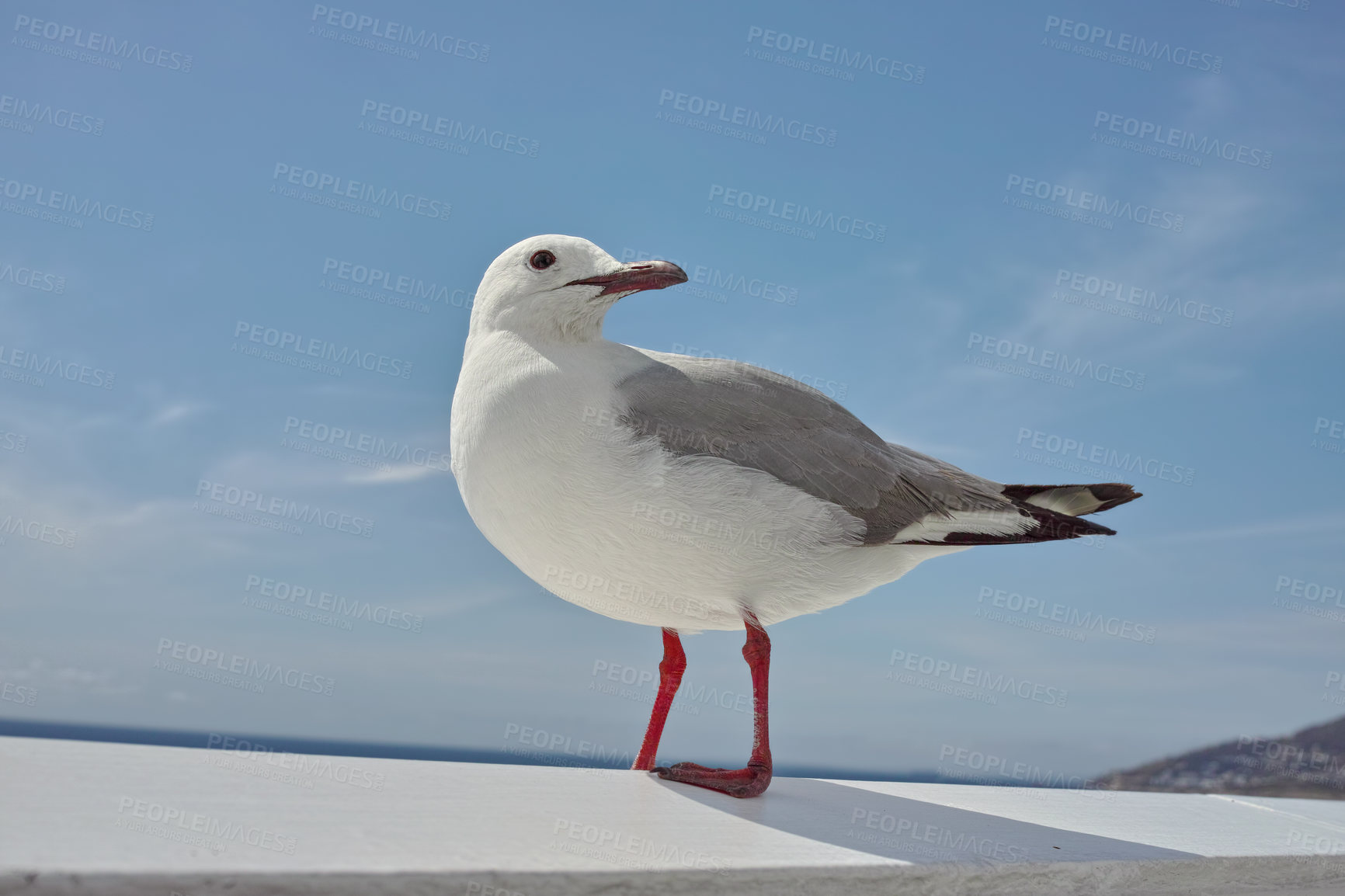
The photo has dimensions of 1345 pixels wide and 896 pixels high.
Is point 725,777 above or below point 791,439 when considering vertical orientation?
below

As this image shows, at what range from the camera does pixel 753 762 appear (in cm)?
268

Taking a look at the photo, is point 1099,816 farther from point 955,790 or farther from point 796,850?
point 796,850

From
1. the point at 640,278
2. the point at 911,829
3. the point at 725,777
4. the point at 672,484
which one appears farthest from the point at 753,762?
the point at 640,278

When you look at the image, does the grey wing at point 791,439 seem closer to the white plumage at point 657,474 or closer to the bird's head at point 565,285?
the white plumage at point 657,474

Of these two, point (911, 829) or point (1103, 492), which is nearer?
point (911, 829)

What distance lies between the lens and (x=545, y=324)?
2934 mm

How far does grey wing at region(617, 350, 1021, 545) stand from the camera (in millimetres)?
2705

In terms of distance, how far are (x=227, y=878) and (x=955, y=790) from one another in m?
2.72

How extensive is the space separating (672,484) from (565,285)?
0.82 metres

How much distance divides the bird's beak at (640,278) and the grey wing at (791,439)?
24 cm

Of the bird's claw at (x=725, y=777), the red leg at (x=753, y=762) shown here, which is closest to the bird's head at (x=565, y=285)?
the red leg at (x=753, y=762)

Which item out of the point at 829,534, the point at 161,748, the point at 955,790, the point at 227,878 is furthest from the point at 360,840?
the point at 955,790

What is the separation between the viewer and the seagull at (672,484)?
8.48 feet

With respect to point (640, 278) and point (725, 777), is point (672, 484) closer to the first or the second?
point (640, 278)
